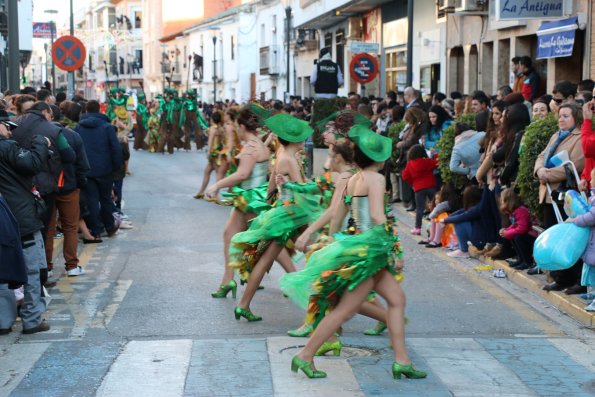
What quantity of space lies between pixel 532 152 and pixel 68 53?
12.5m

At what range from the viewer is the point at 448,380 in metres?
7.41

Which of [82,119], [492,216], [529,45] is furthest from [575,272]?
[529,45]

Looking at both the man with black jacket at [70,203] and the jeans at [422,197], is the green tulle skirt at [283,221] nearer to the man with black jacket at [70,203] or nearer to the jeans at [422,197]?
the man with black jacket at [70,203]

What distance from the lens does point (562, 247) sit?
30.4 ft

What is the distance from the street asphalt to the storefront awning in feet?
25.8

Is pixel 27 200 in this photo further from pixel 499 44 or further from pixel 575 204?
pixel 499 44

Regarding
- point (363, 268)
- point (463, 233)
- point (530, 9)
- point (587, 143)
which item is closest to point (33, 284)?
point (363, 268)

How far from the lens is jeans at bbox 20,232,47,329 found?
9.02 m

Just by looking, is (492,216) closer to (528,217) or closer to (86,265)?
(528,217)

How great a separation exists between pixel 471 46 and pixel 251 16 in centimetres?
3882

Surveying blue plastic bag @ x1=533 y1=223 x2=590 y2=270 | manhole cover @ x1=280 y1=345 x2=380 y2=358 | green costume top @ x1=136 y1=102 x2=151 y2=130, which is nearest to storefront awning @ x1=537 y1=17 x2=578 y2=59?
blue plastic bag @ x1=533 y1=223 x2=590 y2=270

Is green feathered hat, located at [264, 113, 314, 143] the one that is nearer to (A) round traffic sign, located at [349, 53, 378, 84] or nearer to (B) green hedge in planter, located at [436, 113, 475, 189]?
(B) green hedge in planter, located at [436, 113, 475, 189]

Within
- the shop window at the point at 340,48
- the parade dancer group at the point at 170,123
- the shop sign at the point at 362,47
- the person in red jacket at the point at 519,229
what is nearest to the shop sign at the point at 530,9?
the shop sign at the point at 362,47

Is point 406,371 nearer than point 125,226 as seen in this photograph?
Yes
